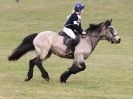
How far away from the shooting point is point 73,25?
638 inches

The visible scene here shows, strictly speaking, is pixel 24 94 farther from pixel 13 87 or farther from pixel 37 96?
pixel 13 87

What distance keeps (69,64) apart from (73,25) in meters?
6.78

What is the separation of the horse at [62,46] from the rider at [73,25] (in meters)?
0.17

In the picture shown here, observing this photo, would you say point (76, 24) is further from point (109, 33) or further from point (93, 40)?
point (109, 33)

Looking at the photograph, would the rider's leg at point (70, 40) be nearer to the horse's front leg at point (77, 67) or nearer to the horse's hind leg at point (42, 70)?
the horse's front leg at point (77, 67)

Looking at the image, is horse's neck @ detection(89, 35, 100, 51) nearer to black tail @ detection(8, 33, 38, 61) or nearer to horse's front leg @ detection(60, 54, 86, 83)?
horse's front leg @ detection(60, 54, 86, 83)

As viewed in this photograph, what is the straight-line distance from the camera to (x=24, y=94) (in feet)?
43.2

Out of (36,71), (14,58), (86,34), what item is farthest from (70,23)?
(36,71)

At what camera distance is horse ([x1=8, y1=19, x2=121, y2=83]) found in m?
15.9

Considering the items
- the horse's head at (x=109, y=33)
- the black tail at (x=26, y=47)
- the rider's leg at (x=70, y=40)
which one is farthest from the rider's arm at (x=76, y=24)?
the black tail at (x=26, y=47)

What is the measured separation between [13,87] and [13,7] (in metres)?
44.1

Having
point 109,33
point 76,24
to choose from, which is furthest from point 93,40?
point 76,24

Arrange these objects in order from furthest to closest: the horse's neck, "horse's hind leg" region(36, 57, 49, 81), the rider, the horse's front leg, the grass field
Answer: the horse's neck, the rider, "horse's hind leg" region(36, 57, 49, 81), the horse's front leg, the grass field

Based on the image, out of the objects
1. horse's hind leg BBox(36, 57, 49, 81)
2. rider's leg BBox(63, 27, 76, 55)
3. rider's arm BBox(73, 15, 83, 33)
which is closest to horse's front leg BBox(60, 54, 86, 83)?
rider's leg BBox(63, 27, 76, 55)
